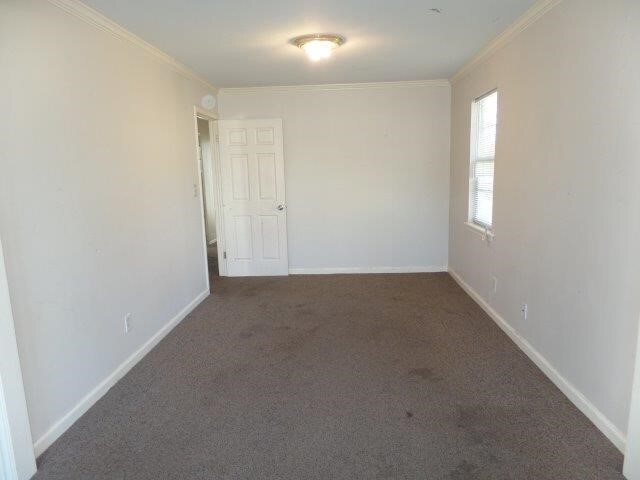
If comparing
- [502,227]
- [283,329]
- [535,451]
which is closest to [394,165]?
[502,227]

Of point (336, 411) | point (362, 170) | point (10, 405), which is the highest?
point (362, 170)

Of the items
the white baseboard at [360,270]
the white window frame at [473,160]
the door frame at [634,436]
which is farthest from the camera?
the white baseboard at [360,270]

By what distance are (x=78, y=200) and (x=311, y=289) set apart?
299cm

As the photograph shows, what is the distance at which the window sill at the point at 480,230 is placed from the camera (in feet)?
13.3

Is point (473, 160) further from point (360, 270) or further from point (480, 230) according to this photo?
point (360, 270)

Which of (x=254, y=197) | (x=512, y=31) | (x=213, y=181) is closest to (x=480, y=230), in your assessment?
(x=512, y=31)

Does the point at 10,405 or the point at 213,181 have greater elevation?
the point at 213,181

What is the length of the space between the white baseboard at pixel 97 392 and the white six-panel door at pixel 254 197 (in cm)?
173

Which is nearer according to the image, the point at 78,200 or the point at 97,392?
the point at 78,200

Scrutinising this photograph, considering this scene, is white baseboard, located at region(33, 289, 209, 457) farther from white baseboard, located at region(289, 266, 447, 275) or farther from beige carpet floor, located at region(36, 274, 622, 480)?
white baseboard, located at region(289, 266, 447, 275)

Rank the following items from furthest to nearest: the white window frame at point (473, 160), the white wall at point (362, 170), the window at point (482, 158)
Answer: the white wall at point (362, 170)
the white window frame at point (473, 160)
the window at point (482, 158)

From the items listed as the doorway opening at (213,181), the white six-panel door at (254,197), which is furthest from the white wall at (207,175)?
the white six-panel door at (254,197)

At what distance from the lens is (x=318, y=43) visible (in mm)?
3490

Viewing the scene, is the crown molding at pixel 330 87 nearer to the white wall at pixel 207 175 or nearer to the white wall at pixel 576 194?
the white wall at pixel 576 194
